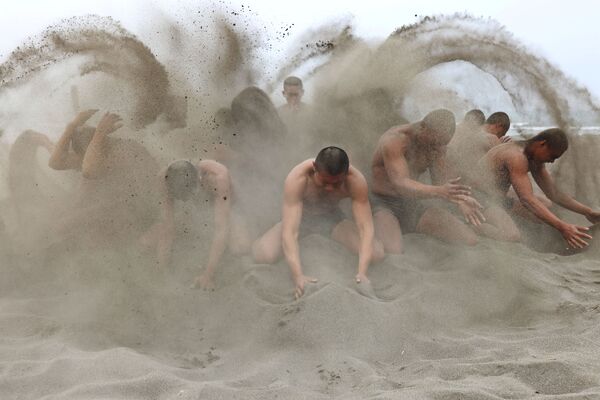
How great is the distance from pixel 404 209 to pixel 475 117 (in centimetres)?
159

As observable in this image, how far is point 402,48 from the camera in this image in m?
6.12

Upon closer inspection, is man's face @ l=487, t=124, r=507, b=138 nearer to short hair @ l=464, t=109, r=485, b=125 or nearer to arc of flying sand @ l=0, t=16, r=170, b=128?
short hair @ l=464, t=109, r=485, b=125

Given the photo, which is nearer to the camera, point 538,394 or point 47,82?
point 538,394

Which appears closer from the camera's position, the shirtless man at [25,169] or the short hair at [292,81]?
the shirtless man at [25,169]

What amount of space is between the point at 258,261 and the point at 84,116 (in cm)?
182

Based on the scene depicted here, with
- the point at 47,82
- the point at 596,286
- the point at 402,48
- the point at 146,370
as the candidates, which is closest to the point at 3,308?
the point at 146,370

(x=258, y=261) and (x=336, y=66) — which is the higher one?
(x=336, y=66)

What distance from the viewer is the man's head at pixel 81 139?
4625 millimetres

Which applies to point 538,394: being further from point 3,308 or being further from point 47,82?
point 47,82

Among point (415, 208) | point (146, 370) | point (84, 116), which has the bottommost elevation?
point (146, 370)

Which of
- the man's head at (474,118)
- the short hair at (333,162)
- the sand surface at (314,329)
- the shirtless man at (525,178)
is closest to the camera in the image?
the sand surface at (314,329)

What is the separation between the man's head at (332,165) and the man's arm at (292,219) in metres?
0.20

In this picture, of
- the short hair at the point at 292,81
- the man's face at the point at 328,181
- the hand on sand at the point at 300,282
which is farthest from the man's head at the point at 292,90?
the hand on sand at the point at 300,282

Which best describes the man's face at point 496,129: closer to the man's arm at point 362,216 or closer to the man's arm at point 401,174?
the man's arm at point 401,174
